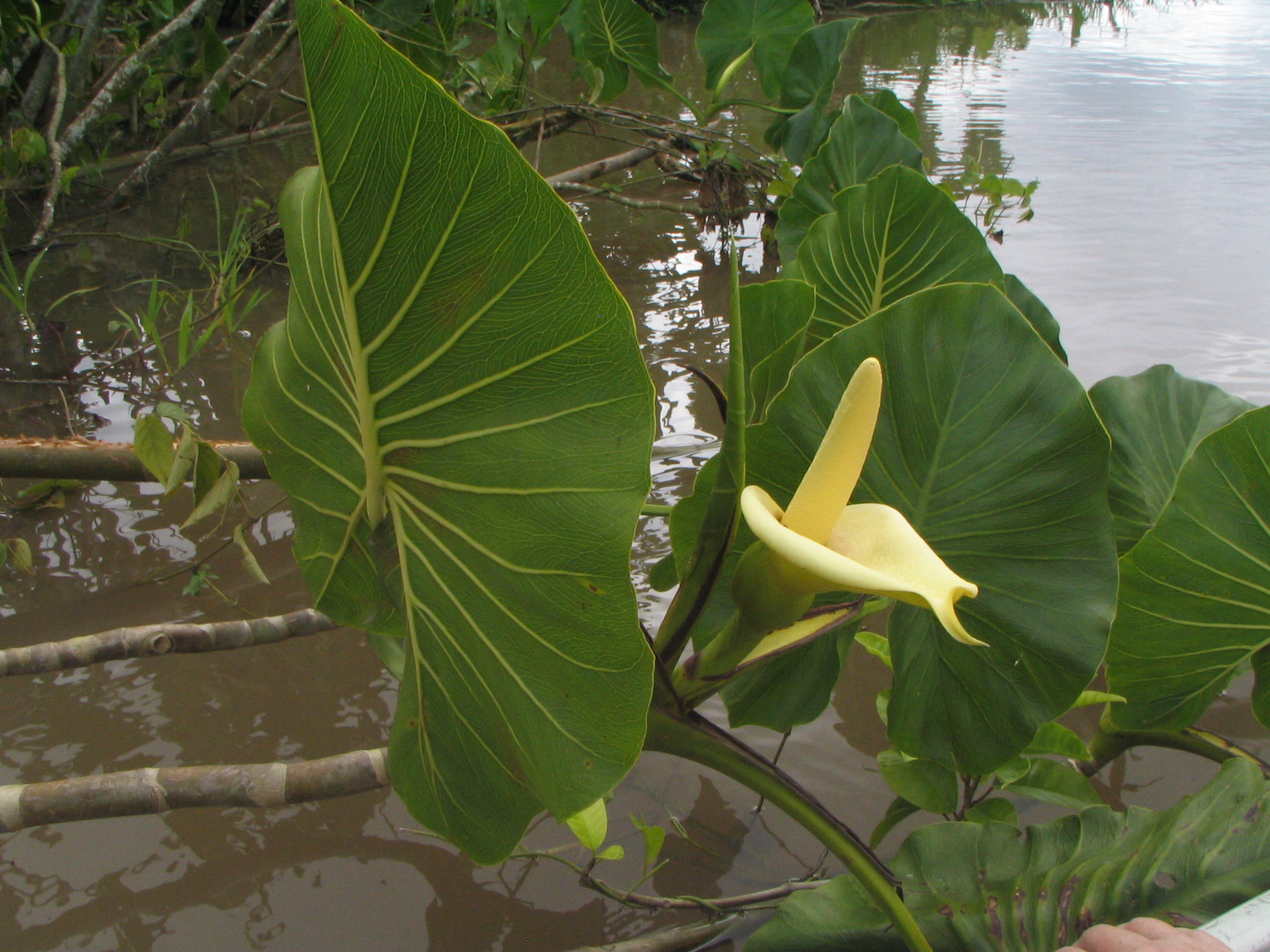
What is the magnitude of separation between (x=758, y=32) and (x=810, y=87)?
1.21 ft

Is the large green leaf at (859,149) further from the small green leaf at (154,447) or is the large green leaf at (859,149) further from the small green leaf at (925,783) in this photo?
the small green leaf at (154,447)

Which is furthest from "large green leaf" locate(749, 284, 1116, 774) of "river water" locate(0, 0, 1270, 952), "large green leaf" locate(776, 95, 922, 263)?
"large green leaf" locate(776, 95, 922, 263)

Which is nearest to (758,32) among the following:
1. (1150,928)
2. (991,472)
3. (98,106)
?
(98,106)

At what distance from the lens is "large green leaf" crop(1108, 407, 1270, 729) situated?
68cm

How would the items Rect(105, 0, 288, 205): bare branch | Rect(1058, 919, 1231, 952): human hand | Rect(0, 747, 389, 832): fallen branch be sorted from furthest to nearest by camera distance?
Rect(105, 0, 288, 205): bare branch → Rect(0, 747, 389, 832): fallen branch → Rect(1058, 919, 1231, 952): human hand

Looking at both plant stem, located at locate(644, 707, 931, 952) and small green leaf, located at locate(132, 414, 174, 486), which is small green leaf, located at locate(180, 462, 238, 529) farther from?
plant stem, located at locate(644, 707, 931, 952)

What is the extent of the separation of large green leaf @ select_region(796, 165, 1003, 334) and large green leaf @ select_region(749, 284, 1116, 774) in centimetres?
26

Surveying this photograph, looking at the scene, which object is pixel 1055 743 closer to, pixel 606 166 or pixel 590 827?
pixel 590 827

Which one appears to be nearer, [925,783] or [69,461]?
[925,783]

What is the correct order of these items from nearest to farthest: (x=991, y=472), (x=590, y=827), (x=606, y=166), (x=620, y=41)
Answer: (x=991, y=472) → (x=590, y=827) → (x=620, y=41) → (x=606, y=166)

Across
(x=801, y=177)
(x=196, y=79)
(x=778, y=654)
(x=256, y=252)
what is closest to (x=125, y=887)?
(x=778, y=654)

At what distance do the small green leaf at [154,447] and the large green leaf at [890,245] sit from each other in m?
0.71

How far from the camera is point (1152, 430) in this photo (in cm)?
85

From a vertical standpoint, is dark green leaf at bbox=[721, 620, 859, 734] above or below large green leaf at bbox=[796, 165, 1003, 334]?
below
